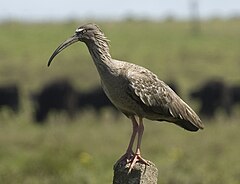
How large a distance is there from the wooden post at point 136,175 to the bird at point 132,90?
45 millimetres

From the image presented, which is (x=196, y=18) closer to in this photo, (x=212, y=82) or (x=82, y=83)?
(x=82, y=83)

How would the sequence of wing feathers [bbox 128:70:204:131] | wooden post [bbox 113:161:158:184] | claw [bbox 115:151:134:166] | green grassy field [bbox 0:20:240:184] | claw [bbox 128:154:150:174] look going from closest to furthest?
wooden post [bbox 113:161:158:184], claw [bbox 128:154:150:174], claw [bbox 115:151:134:166], wing feathers [bbox 128:70:204:131], green grassy field [bbox 0:20:240:184]

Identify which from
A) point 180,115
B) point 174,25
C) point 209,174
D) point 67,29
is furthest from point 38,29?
point 180,115

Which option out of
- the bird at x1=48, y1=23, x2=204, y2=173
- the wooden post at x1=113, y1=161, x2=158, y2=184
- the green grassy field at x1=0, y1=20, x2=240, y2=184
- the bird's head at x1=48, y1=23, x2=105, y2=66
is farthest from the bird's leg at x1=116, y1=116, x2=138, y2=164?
the green grassy field at x1=0, y1=20, x2=240, y2=184

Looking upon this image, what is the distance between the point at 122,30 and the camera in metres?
66.9

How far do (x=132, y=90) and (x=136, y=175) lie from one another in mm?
754

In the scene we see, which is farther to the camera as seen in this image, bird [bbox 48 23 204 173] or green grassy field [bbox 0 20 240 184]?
green grassy field [bbox 0 20 240 184]

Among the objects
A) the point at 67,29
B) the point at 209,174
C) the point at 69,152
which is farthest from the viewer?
the point at 67,29

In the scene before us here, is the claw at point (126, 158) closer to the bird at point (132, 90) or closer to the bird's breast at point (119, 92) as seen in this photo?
the bird at point (132, 90)

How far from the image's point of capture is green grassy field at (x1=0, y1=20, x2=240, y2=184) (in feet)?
51.3

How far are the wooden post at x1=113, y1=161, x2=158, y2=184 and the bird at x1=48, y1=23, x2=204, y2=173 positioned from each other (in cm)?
4

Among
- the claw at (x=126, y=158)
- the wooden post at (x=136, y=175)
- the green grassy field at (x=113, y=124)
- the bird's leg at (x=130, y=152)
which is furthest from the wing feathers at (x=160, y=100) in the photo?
the green grassy field at (x=113, y=124)

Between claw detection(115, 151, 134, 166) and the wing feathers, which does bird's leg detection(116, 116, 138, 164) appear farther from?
the wing feathers

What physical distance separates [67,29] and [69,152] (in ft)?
150
